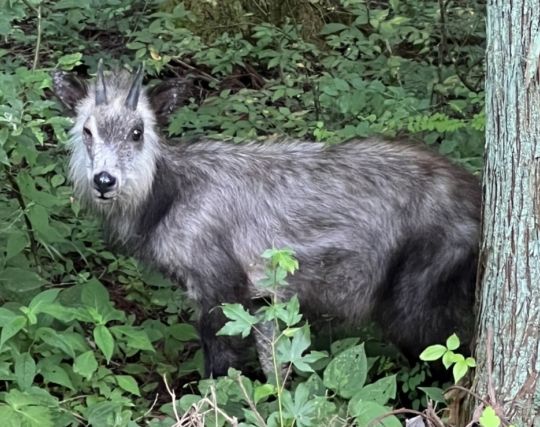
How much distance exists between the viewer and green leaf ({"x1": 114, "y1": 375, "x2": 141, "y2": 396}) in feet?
16.9

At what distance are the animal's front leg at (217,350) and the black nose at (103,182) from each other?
0.84m

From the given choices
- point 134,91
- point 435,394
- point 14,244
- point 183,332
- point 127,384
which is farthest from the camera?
A: point 183,332

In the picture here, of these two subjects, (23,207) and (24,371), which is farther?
(23,207)

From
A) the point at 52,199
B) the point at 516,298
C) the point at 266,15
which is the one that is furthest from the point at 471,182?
the point at 266,15

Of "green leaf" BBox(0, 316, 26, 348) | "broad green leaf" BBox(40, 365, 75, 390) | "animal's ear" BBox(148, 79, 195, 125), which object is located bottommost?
"broad green leaf" BBox(40, 365, 75, 390)

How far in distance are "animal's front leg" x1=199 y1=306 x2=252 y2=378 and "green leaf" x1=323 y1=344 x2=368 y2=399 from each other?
1.01 m

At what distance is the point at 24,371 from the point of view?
191 inches

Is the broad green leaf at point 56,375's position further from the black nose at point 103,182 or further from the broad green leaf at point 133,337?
the black nose at point 103,182

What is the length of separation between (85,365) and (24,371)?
28 centimetres

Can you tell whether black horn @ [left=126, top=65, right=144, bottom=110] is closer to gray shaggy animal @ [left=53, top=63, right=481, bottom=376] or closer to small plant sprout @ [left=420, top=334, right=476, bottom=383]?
gray shaggy animal @ [left=53, top=63, right=481, bottom=376]

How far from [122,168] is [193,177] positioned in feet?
1.60

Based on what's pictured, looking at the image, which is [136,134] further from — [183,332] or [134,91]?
[183,332]

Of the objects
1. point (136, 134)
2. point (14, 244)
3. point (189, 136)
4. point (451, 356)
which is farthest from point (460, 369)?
point (189, 136)

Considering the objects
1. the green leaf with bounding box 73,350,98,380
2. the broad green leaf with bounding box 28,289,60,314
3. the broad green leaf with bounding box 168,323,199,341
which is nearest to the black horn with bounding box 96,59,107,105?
the broad green leaf with bounding box 28,289,60,314
